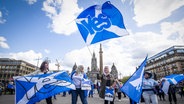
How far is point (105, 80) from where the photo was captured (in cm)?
602

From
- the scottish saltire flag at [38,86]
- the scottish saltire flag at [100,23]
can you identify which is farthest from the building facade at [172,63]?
the scottish saltire flag at [38,86]

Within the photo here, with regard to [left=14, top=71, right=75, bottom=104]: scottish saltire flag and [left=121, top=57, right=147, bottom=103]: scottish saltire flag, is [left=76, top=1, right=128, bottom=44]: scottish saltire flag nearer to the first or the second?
[left=121, top=57, right=147, bottom=103]: scottish saltire flag

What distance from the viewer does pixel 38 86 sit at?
497cm

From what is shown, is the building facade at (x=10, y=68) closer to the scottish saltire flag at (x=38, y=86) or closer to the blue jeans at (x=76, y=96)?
the blue jeans at (x=76, y=96)

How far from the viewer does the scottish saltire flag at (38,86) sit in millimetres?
4691

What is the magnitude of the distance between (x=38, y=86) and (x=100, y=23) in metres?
4.30

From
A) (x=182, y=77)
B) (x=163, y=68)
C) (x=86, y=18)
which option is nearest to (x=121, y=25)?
(x=86, y=18)

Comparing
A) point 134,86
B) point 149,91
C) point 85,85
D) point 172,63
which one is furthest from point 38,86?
point 172,63

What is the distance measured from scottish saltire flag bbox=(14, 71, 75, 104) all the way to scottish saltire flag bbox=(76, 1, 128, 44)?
268cm

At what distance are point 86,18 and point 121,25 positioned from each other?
1788 millimetres

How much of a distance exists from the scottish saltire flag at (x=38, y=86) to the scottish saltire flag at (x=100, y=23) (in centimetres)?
268

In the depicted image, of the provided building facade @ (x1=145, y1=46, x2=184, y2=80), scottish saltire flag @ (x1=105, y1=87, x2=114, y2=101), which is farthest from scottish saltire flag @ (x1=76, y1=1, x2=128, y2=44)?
building facade @ (x1=145, y1=46, x2=184, y2=80)

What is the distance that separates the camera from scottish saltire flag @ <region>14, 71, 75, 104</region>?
4.69m

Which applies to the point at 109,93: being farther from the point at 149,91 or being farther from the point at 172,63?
the point at 172,63
